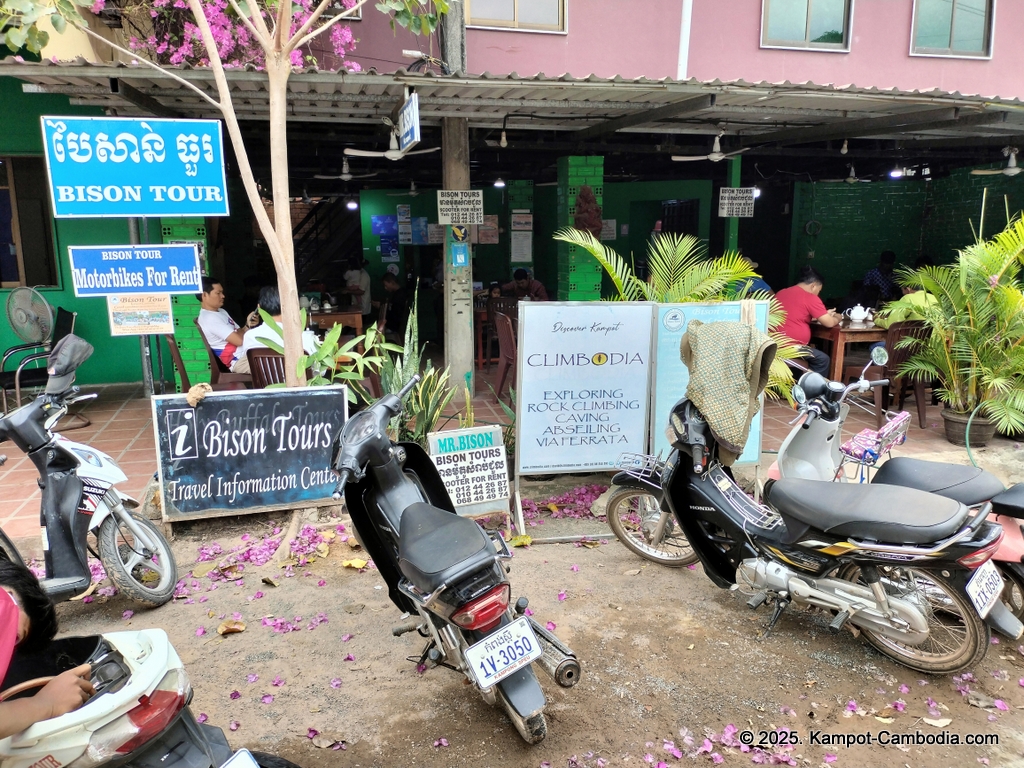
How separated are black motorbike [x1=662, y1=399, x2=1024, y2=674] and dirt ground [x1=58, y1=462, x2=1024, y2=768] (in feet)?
0.66

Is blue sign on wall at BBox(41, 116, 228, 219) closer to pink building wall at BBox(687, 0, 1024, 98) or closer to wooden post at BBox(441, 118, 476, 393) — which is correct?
wooden post at BBox(441, 118, 476, 393)

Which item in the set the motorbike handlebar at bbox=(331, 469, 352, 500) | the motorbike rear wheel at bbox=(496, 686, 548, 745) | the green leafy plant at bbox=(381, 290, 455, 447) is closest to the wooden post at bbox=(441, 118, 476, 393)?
the green leafy plant at bbox=(381, 290, 455, 447)

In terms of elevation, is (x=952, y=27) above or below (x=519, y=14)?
above

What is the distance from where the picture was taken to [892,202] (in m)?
13.5

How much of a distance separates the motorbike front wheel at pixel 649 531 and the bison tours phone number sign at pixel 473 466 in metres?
0.70

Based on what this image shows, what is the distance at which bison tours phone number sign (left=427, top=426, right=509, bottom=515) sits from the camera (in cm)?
411

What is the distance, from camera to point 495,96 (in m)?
6.03

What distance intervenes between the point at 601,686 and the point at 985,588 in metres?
1.51

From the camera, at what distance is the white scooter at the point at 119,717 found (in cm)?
158

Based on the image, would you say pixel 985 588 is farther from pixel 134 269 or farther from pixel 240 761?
pixel 134 269

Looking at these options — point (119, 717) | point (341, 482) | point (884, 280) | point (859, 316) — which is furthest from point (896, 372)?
point (119, 717)

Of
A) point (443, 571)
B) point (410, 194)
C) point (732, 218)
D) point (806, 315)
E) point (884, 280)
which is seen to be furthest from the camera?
point (410, 194)

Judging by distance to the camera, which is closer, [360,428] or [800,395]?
[360,428]

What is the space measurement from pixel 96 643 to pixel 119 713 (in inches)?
11.7
